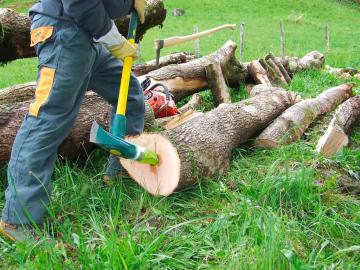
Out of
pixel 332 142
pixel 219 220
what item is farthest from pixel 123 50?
pixel 332 142

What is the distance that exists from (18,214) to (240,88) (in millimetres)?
4521

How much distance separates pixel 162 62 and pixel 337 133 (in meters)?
2.96

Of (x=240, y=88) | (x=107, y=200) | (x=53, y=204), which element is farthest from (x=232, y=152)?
(x=240, y=88)

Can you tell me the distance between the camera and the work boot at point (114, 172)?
3.46 m

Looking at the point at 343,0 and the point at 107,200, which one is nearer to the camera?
the point at 107,200

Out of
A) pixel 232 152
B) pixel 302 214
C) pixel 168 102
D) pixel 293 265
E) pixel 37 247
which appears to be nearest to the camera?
pixel 293 265

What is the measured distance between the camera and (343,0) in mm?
36688

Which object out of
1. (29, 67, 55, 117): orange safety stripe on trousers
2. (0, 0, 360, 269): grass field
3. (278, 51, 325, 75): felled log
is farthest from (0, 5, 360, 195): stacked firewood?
(278, 51, 325, 75): felled log

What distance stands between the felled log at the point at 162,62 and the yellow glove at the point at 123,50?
2.57 m

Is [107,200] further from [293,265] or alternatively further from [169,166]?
[293,265]

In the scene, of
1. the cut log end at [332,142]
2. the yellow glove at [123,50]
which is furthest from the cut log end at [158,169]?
the cut log end at [332,142]

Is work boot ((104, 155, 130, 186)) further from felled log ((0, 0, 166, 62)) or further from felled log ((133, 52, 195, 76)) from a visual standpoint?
felled log ((133, 52, 195, 76))

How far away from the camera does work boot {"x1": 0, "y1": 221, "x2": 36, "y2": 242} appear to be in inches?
109

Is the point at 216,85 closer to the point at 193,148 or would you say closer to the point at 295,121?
the point at 295,121
